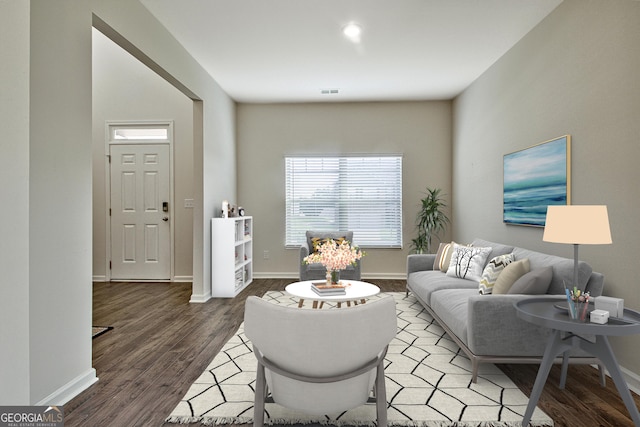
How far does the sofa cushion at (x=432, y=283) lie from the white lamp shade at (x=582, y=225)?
1350 mm

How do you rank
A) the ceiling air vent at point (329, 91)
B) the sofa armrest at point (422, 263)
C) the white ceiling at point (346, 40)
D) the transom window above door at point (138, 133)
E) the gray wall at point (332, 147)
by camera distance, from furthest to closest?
the gray wall at point (332, 147) → the transom window above door at point (138, 133) → the ceiling air vent at point (329, 91) → the sofa armrest at point (422, 263) → the white ceiling at point (346, 40)

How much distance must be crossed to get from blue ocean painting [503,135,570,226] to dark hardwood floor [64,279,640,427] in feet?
4.54

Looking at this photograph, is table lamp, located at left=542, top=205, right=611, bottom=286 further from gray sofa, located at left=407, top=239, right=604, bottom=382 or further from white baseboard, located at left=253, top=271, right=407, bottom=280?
white baseboard, located at left=253, top=271, right=407, bottom=280

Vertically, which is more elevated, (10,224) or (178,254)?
(10,224)

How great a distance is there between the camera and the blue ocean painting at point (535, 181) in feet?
10.5

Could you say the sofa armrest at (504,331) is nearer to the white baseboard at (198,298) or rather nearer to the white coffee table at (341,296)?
the white coffee table at (341,296)

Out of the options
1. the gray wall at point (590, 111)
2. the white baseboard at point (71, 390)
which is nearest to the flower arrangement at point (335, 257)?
the gray wall at point (590, 111)

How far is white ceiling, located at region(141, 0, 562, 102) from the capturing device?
3.31 meters

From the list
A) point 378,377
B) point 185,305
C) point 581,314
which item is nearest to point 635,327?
point 581,314

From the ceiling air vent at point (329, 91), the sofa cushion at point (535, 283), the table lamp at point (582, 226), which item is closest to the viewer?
the table lamp at point (582, 226)

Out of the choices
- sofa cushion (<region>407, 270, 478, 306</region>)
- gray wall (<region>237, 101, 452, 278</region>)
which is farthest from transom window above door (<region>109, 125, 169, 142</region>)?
sofa cushion (<region>407, 270, 478, 306</region>)

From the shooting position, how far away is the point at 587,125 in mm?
2883

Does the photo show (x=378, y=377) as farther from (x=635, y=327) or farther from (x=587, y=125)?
(x=587, y=125)

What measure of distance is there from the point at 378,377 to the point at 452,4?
9.93 feet
